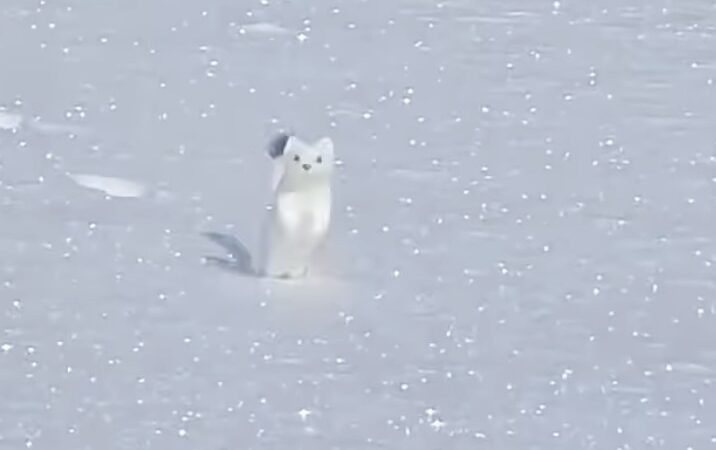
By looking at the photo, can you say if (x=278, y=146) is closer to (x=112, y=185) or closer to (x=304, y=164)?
(x=304, y=164)

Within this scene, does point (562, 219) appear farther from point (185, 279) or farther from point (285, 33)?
point (285, 33)

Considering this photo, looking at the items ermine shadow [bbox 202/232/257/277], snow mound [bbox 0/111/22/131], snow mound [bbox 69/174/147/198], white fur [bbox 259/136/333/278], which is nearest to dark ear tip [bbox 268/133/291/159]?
white fur [bbox 259/136/333/278]

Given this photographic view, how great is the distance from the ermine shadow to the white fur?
3.9 inches

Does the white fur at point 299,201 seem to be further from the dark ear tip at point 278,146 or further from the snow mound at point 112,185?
the snow mound at point 112,185

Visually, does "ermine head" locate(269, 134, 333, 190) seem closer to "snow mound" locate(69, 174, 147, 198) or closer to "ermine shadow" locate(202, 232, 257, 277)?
"ermine shadow" locate(202, 232, 257, 277)

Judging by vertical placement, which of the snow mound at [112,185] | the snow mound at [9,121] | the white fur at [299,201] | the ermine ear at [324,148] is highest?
the ermine ear at [324,148]

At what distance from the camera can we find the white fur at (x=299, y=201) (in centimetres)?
286

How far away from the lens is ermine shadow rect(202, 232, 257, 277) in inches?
118

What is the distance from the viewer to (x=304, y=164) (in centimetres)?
286

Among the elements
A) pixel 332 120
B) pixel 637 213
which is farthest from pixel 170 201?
pixel 637 213

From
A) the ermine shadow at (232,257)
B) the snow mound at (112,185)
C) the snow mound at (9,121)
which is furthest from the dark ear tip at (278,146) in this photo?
the snow mound at (9,121)

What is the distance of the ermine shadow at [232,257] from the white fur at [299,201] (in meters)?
0.10

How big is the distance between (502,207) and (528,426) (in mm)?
690

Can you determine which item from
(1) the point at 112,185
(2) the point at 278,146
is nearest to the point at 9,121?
(1) the point at 112,185
